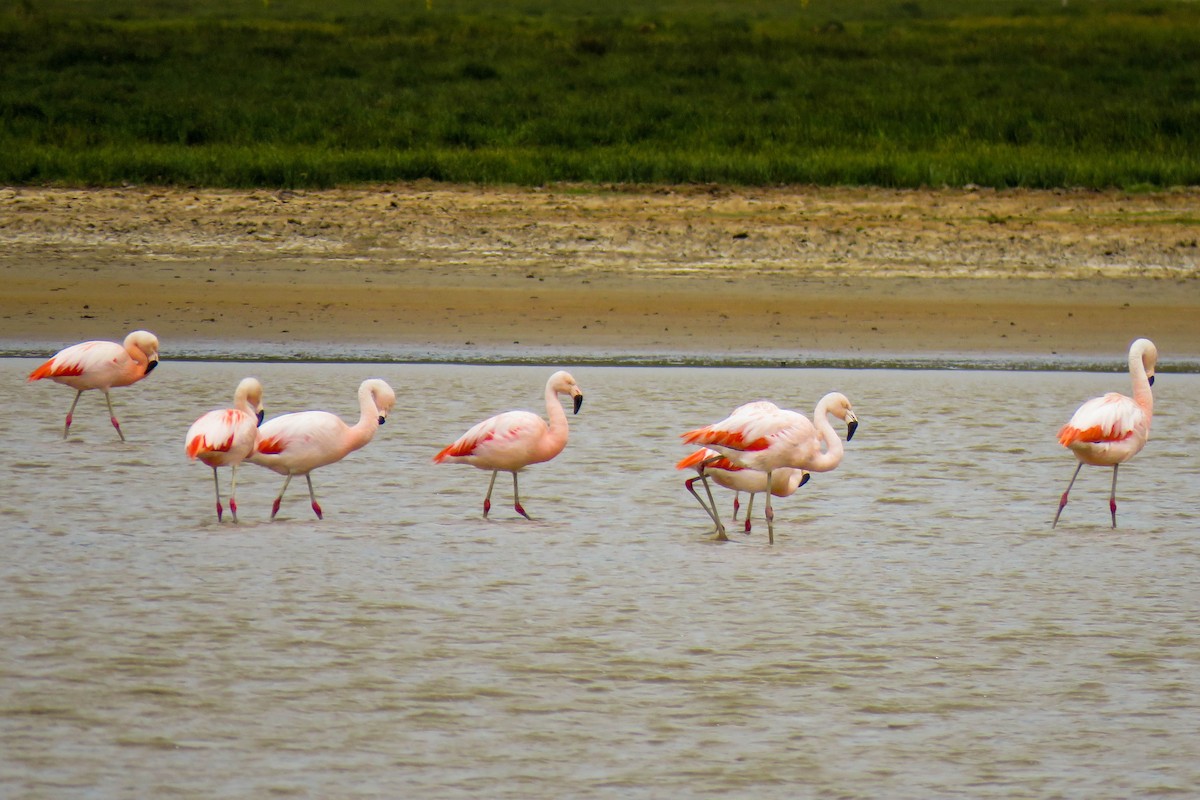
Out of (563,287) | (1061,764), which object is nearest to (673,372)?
(563,287)

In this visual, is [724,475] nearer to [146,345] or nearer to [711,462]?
[711,462]

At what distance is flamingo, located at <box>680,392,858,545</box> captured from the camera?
8.09 m

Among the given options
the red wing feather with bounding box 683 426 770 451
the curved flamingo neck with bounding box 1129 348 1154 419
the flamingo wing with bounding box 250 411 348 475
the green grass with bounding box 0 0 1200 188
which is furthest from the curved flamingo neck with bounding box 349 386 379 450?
the green grass with bounding box 0 0 1200 188

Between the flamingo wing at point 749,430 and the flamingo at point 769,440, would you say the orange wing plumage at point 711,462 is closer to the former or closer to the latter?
the flamingo at point 769,440

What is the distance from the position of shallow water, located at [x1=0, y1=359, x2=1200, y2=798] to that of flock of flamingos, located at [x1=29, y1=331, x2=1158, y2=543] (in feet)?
0.98

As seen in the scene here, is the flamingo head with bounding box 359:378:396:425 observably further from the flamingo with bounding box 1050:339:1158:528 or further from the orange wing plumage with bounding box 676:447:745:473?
the flamingo with bounding box 1050:339:1158:528

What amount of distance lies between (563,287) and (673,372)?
2762 mm

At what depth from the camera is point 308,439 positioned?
8.36 metres

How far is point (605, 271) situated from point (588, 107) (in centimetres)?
769

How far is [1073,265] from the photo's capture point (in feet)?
53.4

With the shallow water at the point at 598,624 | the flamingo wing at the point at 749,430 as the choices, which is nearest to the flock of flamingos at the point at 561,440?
the flamingo wing at the point at 749,430

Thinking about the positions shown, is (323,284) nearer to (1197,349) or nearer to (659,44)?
(1197,349)

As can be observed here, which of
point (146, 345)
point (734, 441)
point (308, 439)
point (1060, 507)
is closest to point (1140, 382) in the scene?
point (1060, 507)

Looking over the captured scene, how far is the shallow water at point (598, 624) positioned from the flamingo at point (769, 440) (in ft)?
1.29
